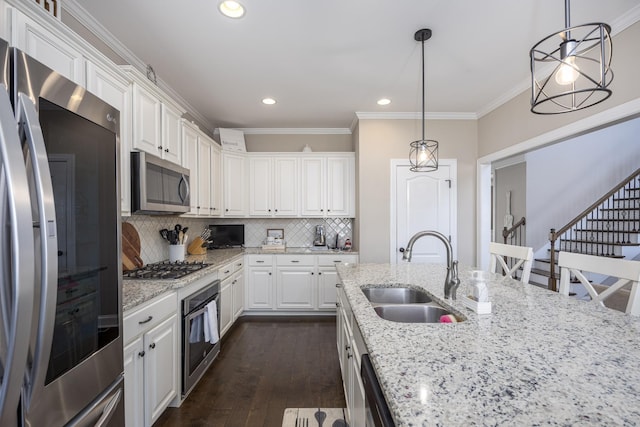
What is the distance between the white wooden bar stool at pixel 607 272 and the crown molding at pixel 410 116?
252 centimetres

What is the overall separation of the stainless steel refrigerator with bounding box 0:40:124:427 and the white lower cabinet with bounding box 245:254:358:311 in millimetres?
2627

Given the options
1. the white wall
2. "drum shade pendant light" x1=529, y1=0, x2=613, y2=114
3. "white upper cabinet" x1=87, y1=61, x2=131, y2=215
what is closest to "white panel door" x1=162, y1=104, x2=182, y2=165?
"white upper cabinet" x1=87, y1=61, x2=131, y2=215

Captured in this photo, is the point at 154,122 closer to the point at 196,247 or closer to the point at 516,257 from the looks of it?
the point at 196,247

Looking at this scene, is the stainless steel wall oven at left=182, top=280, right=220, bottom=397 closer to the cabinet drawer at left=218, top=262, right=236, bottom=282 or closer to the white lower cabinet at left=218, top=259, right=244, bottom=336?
the cabinet drawer at left=218, top=262, right=236, bottom=282

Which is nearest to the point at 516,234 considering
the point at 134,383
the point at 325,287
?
the point at 325,287

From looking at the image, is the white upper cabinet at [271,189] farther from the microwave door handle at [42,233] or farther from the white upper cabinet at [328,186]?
the microwave door handle at [42,233]

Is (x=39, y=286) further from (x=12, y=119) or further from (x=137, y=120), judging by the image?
(x=137, y=120)

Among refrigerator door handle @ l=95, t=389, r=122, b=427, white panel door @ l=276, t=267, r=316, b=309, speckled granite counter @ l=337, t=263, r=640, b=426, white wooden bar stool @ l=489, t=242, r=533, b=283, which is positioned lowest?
white panel door @ l=276, t=267, r=316, b=309

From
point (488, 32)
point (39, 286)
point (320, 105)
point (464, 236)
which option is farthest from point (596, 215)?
point (39, 286)

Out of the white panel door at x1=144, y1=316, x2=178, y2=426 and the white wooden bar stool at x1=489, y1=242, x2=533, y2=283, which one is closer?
the white panel door at x1=144, y1=316, x2=178, y2=426

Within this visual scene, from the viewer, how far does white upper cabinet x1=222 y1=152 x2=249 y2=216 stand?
3979 millimetres

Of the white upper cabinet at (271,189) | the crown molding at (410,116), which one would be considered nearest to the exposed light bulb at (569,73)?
Answer: the crown molding at (410,116)

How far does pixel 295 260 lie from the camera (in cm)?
391

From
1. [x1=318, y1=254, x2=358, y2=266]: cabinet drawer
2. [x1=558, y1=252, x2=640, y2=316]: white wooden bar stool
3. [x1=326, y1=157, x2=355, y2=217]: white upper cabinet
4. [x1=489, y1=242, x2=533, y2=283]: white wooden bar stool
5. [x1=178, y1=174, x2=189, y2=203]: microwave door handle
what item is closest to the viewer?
[x1=558, y1=252, x2=640, y2=316]: white wooden bar stool
